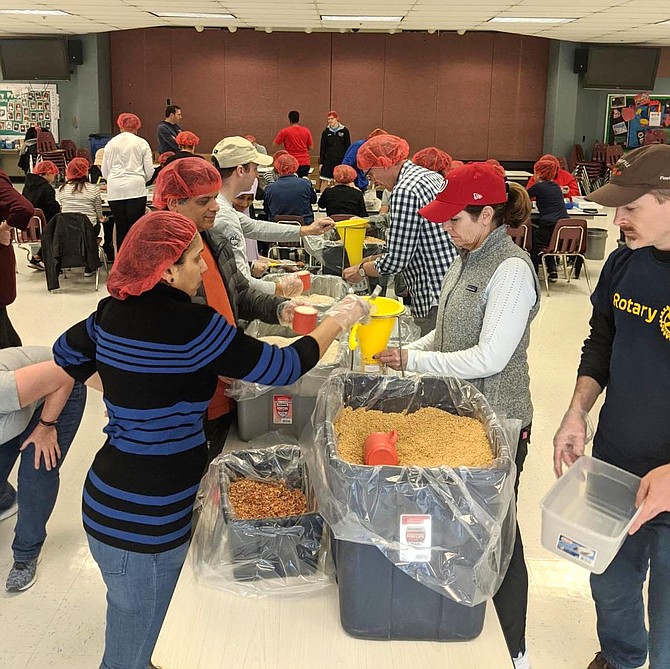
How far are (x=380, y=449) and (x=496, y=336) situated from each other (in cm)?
72

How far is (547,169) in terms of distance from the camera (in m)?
7.29

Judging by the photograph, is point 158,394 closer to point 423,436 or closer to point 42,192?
point 423,436

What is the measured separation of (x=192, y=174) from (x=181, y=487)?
1.13m

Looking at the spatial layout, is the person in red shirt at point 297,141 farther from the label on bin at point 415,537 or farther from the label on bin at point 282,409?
the label on bin at point 415,537

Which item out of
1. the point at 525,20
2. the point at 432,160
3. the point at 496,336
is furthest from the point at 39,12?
the point at 496,336

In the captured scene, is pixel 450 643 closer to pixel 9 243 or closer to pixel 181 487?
pixel 181 487

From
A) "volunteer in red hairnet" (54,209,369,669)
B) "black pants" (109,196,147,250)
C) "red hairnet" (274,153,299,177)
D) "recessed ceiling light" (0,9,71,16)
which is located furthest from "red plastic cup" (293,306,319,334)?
"recessed ceiling light" (0,9,71,16)

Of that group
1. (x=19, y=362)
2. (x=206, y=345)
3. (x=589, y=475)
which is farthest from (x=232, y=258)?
(x=589, y=475)

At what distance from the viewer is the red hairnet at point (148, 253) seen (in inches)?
66.7

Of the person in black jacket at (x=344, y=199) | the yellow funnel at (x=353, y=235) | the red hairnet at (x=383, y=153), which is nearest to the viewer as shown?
the red hairnet at (x=383, y=153)

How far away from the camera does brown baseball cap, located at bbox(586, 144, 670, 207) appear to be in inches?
66.9

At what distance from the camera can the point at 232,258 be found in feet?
8.41

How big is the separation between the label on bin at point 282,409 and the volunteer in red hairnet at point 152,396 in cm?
43

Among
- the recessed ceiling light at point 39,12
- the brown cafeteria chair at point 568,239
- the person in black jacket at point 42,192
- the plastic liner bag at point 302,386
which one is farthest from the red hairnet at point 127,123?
the plastic liner bag at point 302,386
